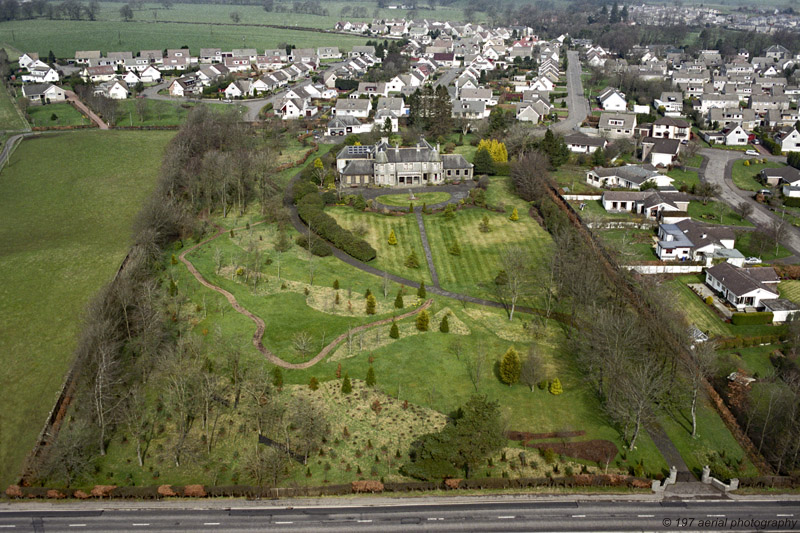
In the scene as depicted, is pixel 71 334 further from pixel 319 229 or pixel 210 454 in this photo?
pixel 319 229

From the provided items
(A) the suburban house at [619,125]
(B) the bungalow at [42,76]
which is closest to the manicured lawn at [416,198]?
(A) the suburban house at [619,125]

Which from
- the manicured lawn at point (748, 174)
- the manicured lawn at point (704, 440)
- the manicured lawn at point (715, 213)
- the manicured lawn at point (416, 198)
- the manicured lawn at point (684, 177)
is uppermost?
the manicured lawn at point (748, 174)

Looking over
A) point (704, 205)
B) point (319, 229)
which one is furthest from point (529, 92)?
point (319, 229)

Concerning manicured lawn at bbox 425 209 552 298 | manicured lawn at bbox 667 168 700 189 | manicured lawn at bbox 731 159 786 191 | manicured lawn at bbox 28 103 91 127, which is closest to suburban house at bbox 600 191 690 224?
manicured lawn at bbox 667 168 700 189

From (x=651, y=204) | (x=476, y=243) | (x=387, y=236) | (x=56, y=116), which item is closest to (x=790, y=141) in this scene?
(x=651, y=204)

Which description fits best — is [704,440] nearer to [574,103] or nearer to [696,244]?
[696,244]

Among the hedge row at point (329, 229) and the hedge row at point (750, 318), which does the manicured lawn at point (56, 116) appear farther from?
the hedge row at point (750, 318)
